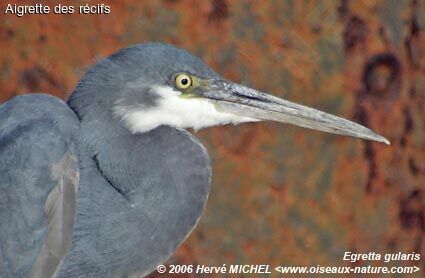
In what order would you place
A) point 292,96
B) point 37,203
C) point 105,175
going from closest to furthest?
point 37,203
point 105,175
point 292,96

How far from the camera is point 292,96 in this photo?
20.3 ft

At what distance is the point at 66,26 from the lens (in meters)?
6.15

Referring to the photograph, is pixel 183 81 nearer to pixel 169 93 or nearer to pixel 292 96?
pixel 169 93

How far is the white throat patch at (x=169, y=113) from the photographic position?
603 cm

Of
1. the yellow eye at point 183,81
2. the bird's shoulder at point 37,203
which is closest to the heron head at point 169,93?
the yellow eye at point 183,81

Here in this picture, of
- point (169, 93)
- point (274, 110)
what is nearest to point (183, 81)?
point (169, 93)

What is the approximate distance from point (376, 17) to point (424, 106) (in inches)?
7.2

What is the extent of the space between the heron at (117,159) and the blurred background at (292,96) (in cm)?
9

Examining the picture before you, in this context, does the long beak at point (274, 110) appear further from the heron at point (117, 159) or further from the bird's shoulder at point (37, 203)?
the bird's shoulder at point (37, 203)

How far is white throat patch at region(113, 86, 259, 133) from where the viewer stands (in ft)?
19.8

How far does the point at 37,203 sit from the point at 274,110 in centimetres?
46

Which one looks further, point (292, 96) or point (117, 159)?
point (292, 96)

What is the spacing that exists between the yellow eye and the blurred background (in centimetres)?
14

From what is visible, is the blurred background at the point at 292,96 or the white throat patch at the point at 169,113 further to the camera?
the blurred background at the point at 292,96
